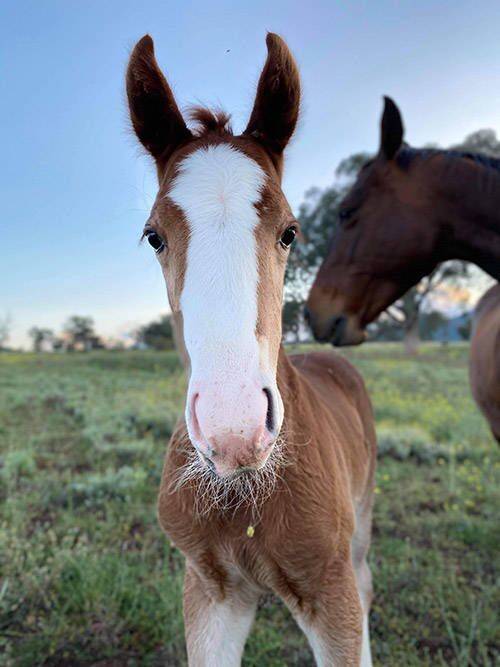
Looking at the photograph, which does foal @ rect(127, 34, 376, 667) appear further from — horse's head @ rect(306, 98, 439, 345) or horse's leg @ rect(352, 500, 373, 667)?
horse's head @ rect(306, 98, 439, 345)

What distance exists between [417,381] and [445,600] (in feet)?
36.5

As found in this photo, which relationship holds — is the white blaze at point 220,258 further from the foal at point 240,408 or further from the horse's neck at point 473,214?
the horse's neck at point 473,214

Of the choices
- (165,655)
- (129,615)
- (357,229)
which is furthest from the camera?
(357,229)

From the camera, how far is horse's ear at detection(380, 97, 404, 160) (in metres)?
3.06

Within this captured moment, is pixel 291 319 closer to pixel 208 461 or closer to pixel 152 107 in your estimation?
pixel 152 107

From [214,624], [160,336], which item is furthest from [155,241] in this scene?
[160,336]

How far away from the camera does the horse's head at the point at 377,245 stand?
122 inches

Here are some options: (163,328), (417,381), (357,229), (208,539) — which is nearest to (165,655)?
(208,539)

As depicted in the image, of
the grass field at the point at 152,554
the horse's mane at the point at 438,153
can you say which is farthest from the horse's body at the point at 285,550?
the horse's mane at the point at 438,153

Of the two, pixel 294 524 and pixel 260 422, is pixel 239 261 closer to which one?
pixel 260 422

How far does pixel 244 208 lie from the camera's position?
1.44 metres

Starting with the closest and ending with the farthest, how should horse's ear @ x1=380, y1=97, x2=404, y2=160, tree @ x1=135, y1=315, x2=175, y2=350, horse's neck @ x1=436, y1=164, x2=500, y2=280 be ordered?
1. horse's neck @ x1=436, y1=164, x2=500, y2=280
2. horse's ear @ x1=380, y1=97, x2=404, y2=160
3. tree @ x1=135, y1=315, x2=175, y2=350

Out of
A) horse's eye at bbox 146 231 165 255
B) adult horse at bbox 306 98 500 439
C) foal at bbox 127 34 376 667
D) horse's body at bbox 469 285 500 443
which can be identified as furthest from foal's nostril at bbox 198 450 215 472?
horse's body at bbox 469 285 500 443

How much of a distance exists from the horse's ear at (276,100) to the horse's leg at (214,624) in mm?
1648
